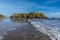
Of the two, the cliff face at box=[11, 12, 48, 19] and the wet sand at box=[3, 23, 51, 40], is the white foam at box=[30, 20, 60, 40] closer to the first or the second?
the wet sand at box=[3, 23, 51, 40]

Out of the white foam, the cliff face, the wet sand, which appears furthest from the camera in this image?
the cliff face

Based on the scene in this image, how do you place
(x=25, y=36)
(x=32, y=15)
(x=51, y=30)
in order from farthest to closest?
(x=32, y=15) < (x=51, y=30) < (x=25, y=36)

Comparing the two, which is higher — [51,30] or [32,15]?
[51,30]

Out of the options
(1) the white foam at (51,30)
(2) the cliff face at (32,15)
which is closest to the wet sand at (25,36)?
(1) the white foam at (51,30)

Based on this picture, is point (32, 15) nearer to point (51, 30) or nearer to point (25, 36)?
point (51, 30)

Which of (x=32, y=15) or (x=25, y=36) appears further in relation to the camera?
(x=32, y=15)

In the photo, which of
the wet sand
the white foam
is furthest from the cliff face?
the wet sand

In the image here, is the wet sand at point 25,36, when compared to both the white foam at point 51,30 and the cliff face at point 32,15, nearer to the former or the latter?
the white foam at point 51,30

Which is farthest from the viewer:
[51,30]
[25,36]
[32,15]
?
[32,15]

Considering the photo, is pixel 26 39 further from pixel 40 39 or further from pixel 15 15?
pixel 15 15

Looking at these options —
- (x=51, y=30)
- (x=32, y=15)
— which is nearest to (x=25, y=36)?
(x=51, y=30)

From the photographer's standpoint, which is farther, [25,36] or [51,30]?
[51,30]

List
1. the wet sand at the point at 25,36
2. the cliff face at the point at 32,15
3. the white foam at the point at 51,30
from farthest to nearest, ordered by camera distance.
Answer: the cliff face at the point at 32,15 → the white foam at the point at 51,30 → the wet sand at the point at 25,36

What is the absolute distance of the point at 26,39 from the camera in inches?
360
